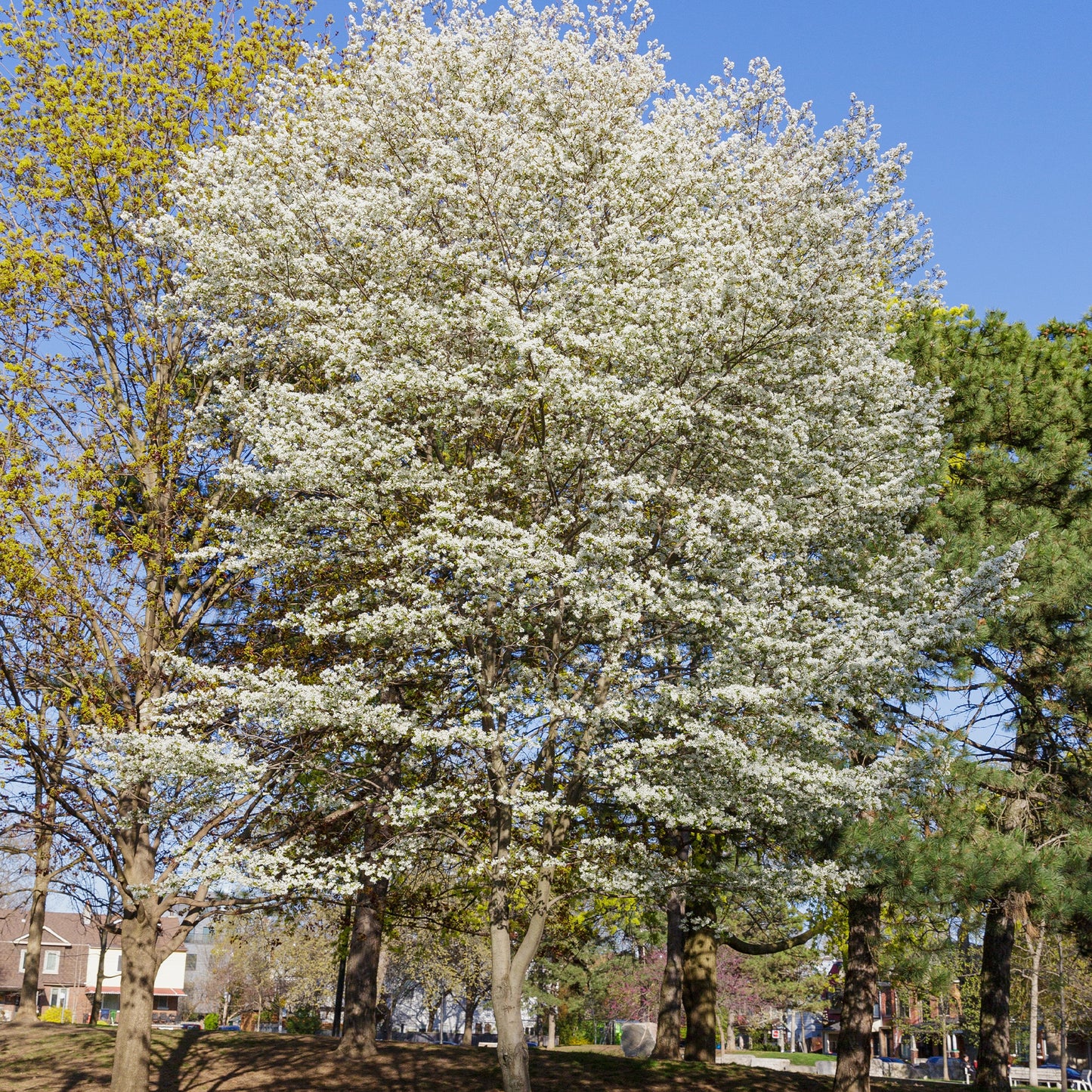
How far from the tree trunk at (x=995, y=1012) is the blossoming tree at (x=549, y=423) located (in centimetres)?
706

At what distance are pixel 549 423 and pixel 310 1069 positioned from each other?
1096 cm

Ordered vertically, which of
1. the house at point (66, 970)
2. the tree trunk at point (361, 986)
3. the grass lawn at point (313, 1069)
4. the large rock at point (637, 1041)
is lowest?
the house at point (66, 970)

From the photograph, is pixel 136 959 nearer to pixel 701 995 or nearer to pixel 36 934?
pixel 701 995

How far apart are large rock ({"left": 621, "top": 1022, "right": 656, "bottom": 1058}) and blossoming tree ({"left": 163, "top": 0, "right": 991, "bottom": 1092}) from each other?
630 inches

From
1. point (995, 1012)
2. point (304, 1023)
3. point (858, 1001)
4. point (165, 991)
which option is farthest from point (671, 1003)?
point (165, 991)

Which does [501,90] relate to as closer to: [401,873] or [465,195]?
[465,195]

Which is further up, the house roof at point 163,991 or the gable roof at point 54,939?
the gable roof at point 54,939

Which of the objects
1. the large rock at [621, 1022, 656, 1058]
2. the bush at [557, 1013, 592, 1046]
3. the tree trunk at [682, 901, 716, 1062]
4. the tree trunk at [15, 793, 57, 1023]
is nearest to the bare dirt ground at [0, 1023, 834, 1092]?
the tree trunk at [682, 901, 716, 1062]

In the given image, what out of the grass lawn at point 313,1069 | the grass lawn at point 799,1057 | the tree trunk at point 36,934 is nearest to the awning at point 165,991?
the grass lawn at point 799,1057

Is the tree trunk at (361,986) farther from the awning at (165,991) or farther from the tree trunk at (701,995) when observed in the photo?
the awning at (165,991)

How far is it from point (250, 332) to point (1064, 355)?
12487 mm

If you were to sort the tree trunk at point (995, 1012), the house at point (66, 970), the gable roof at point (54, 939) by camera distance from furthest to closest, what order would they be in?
the gable roof at point (54, 939), the house at point (66, 970), the tree trunk at point (995, 1012)

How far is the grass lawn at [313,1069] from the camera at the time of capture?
14828 mm

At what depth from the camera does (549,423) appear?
12.3 meters
